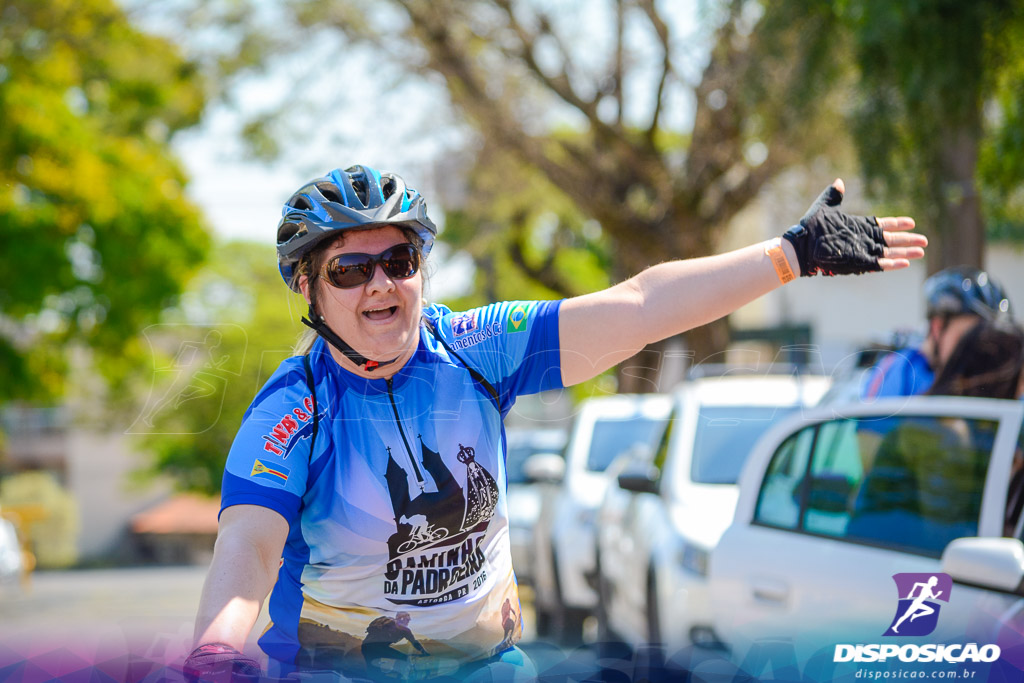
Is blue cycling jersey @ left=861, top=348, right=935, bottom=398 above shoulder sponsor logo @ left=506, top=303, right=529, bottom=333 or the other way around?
the other way around

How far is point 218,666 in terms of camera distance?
6.25ft

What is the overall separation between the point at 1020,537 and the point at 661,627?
2.43 m

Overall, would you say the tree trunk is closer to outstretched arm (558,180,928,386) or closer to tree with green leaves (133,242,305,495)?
tree with green leaves (133,242,305,495)

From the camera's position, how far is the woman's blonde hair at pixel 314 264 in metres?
2.55

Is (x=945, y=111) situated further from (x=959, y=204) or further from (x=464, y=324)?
(x=464, y=324)

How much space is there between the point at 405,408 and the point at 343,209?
1.55 feet

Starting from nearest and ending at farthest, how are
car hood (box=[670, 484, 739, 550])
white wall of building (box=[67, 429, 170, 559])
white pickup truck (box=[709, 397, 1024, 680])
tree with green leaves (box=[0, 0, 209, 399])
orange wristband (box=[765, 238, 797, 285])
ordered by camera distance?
orange wristband (box=[765, 238, 797, 285]) → white pickup truck (box=[709, 397, 1024, 680]) → car hood (box=[670, 484, 739, 550]) → tree with green leaves (box=[0, 0, 209, 399]) → white wall of building (box=[67, 429, 170, 559])

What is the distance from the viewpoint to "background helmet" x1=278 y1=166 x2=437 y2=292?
2.49 meters

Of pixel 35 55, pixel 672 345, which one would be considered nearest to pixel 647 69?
pixel 672 345

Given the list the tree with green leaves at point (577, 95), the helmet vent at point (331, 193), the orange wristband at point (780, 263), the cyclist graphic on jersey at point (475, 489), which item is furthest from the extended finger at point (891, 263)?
the tree with green leaves at point (577, 95)

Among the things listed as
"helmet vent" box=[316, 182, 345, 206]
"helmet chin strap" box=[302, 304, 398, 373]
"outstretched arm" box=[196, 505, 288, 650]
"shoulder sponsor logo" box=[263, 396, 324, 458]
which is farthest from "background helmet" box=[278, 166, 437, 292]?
"outstretched arm" box=[196, 505, 288, 650]

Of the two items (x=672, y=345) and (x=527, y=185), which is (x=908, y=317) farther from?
(x=672, y=345)

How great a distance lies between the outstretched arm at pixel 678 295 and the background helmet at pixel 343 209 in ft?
1.44

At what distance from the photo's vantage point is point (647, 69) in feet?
49.4
